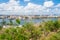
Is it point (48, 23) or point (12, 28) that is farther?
point (48, 23)

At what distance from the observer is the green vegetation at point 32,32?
4262 mm

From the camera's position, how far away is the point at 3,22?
16.8 ft

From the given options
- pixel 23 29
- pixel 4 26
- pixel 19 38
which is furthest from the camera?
pixel 4 26

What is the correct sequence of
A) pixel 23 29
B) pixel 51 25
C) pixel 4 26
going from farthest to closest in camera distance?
pixel 51 25 < pixel 4 26 < pixel 23 29

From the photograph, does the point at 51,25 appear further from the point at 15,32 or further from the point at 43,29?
the point at 15,32

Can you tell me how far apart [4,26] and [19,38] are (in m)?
0.92

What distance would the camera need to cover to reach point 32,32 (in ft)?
15.9

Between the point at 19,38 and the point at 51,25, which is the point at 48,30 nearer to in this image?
the point at 51,25

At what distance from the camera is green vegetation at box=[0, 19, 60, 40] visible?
14.0 ft

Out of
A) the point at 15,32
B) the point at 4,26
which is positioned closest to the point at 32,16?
the point at 4,26

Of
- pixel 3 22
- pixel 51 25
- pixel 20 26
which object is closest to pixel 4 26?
pixel 3 22

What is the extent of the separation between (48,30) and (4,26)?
1.10 m

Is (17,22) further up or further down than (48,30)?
further up

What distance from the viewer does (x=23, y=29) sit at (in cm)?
464
